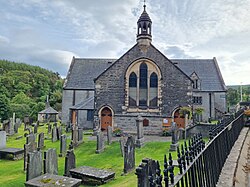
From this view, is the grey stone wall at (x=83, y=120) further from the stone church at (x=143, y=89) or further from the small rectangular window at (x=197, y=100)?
the small rectangular window at (x=197, y=100)

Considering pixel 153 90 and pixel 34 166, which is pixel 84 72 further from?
pixel 34 166

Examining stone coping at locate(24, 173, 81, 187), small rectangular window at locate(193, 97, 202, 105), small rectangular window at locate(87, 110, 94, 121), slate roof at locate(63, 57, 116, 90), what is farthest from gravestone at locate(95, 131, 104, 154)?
small rectangular window at locate(193, 97, 202, 105)

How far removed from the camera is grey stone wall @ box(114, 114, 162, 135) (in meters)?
21.9

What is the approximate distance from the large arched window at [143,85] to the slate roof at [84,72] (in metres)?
10.5

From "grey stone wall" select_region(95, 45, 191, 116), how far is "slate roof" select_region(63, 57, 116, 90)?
390 inches

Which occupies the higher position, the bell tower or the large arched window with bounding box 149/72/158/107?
the bell tower

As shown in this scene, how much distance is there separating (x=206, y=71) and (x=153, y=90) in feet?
58.5

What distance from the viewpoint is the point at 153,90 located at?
2248 cm

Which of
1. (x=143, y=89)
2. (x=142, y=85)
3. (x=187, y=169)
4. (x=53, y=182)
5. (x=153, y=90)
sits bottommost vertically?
(x=53, y=182)

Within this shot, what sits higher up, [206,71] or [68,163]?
[206,71]

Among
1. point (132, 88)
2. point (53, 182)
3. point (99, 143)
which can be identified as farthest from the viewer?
point (132, 88)

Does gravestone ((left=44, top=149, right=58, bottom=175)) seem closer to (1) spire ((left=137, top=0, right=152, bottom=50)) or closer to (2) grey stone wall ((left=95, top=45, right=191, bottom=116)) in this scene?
(2) grey stone wall ((left=95, top=45, right=191, bottom=116))

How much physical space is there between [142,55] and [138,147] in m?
10.4

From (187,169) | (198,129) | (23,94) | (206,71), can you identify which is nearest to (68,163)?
(187,169)
